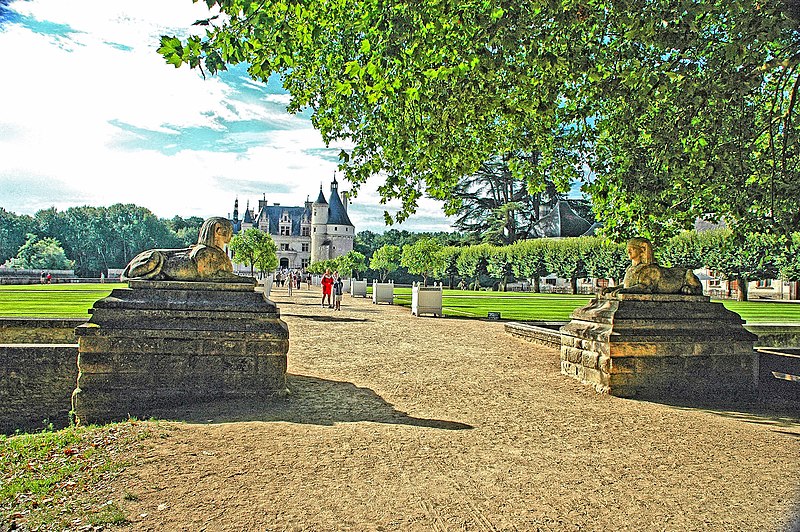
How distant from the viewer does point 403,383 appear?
8.19m

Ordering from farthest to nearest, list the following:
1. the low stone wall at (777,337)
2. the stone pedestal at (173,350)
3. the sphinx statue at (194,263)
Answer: the low stone wall at (777,337) → the sphinx statue at (194,263) → the stone pedestal at (173,350)

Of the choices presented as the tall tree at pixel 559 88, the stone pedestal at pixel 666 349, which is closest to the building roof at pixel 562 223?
the tall tree at pixel 559 88

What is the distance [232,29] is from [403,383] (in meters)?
4.94

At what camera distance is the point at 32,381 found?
702 centimetres

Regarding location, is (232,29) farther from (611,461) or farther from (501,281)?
(501,281)

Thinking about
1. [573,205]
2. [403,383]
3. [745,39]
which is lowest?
[403,383]

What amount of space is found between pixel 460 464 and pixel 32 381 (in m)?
5.37

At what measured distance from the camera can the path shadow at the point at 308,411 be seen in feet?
19.4

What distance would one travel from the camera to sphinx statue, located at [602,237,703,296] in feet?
26.9

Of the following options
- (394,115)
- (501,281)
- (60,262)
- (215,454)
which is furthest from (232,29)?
(60,262)

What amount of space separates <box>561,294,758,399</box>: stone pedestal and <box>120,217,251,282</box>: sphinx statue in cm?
465

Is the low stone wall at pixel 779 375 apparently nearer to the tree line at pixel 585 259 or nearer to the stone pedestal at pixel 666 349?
the stone pedestal at pixel 666 349

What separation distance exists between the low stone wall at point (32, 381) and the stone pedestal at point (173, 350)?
92 cm

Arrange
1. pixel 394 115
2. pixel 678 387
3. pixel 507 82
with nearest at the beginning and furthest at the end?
1. pixel 678 387
2. pixel 507 82
3. pixel 394 115
